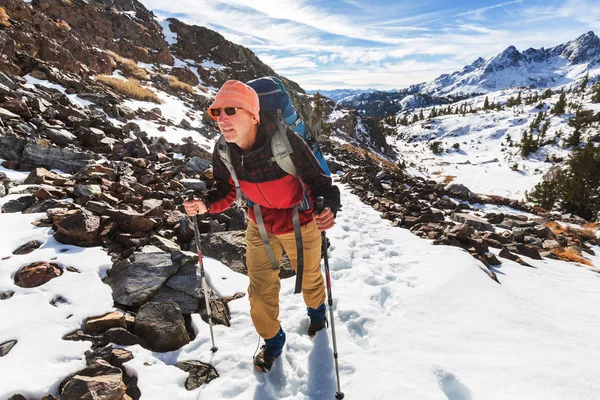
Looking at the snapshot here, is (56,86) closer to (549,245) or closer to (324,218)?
(324,218)

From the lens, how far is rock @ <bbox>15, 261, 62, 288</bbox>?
3930 mm

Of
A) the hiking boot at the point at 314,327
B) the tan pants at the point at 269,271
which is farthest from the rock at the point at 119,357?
the hiking boot at the point at 314,327

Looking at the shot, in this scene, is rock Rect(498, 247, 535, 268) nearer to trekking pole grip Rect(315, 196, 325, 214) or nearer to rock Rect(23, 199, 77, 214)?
trekking pole grip Rect(315, 196, 325, 214)

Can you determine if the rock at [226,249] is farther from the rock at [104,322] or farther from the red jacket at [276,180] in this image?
the red jacket at [276,180]

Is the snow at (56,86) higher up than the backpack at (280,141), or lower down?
higher up

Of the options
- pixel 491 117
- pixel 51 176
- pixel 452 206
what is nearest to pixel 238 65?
pixel 452 206

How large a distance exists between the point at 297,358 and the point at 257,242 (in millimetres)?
1602

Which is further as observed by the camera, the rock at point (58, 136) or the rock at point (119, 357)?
the rock at point (58, 136)

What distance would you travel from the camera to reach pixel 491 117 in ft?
639

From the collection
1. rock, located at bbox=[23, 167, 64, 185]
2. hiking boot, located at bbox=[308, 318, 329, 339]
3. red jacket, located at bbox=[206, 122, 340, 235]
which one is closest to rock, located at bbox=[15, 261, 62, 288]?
red jacket, located at bbox=[206, 122, 340, 235]

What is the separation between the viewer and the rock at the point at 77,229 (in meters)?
4.87

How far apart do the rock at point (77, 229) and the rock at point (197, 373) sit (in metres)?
2.96

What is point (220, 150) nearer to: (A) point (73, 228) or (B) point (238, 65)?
(A) point (73, 228)

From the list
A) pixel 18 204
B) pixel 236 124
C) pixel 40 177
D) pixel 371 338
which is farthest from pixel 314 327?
pixel 40 177
